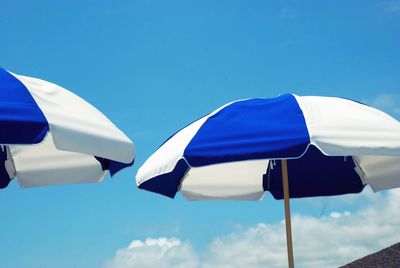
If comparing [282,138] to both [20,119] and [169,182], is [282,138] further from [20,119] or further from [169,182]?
[169,182]

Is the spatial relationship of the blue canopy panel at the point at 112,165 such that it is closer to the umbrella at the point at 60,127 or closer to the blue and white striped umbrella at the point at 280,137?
the umbrella at the point at 60,127

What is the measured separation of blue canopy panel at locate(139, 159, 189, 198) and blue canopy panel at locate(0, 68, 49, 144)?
2054 millimetres

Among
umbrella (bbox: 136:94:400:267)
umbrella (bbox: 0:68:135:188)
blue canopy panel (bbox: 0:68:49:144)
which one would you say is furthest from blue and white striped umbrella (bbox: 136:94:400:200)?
blue canopy panel (bbox: 0:68:49:144)

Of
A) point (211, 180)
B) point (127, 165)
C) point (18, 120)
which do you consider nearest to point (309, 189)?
point (211, 180)

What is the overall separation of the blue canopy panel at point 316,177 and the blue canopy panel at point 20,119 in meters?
3.65

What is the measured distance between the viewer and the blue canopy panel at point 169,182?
6374 mm

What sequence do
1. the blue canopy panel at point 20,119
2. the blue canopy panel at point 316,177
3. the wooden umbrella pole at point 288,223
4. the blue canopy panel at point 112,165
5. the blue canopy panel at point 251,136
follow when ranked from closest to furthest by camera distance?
the blue canopy panel at point 20,119, the blue canopy panel at point 251,136, the blue canopy panel at point 112,165, the wooden umbrella pole at point 288,223, the blue canopy panel at point 316,177

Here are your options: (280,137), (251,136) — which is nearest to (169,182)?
(251,136)

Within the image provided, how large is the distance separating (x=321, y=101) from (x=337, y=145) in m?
0.85

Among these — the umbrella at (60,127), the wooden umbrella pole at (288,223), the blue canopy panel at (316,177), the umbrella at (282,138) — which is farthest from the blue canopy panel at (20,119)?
the blue canopy panel at (316,177)

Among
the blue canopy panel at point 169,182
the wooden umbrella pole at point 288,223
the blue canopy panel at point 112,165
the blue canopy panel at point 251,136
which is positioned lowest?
the wooden umbrella pole at point 288,223

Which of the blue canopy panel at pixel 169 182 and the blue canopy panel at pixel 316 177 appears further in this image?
the blue canopy panel at pixel 316 177

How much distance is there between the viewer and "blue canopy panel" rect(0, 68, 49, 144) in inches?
163

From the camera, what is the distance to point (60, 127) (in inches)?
171
